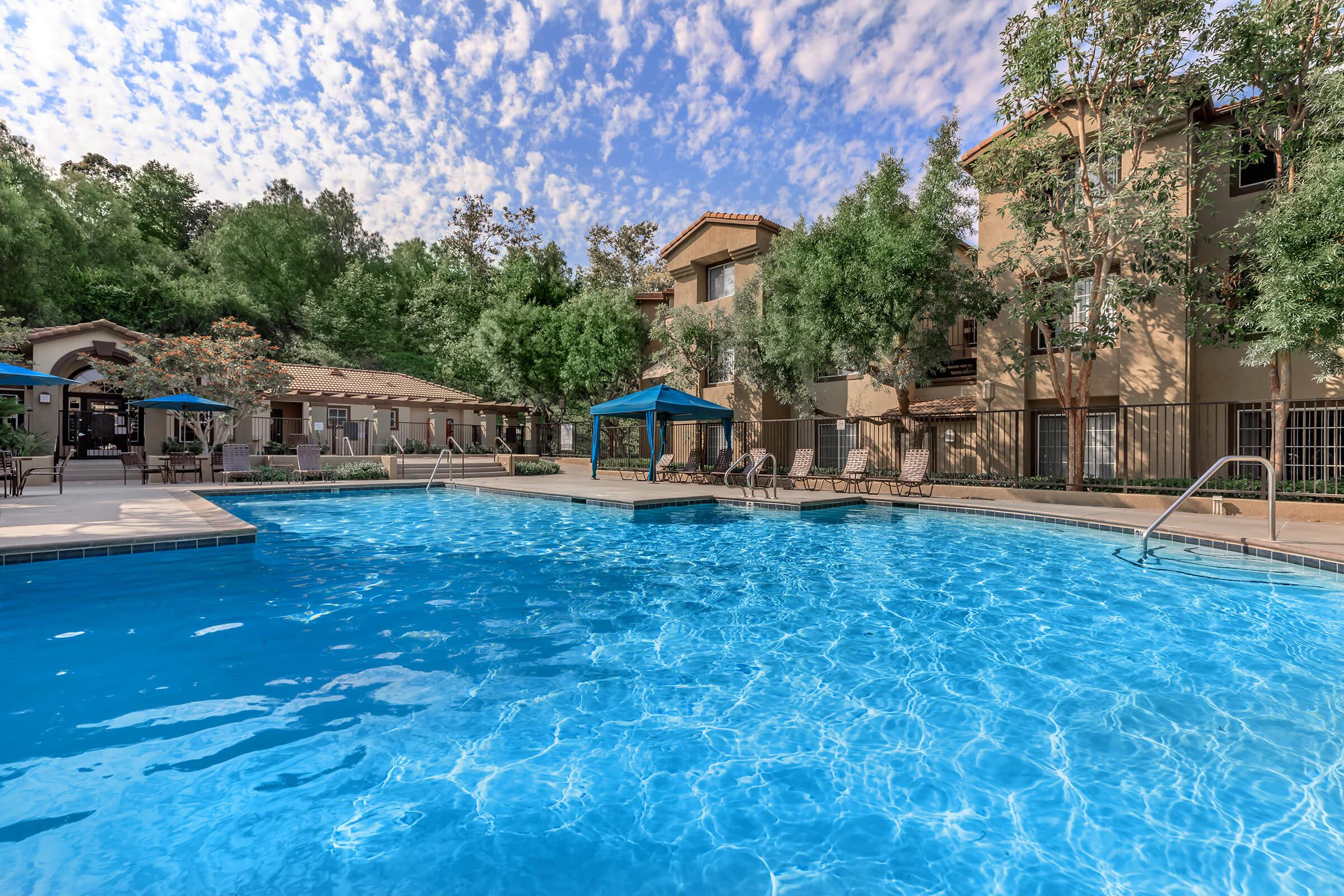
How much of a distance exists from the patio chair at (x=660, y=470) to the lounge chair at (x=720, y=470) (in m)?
1.16

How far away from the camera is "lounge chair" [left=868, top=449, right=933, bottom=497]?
1439 centimetres

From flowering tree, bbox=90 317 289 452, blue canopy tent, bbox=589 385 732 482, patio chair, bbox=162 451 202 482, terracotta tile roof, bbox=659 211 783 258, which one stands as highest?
terracotta tile roof, bbox=659 211 783 258

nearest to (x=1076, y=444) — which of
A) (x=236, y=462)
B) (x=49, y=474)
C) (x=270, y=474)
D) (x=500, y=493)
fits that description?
(x=500, y=493)

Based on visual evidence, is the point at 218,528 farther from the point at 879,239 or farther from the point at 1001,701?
the point at 879,239

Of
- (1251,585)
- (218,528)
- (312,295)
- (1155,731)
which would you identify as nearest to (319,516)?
(218,528)

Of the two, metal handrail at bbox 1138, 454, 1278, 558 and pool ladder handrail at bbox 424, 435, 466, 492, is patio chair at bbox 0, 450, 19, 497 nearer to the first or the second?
pool ladder handrail at bbox 424, 435, 466, 492

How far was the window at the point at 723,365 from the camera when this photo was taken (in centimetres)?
1995

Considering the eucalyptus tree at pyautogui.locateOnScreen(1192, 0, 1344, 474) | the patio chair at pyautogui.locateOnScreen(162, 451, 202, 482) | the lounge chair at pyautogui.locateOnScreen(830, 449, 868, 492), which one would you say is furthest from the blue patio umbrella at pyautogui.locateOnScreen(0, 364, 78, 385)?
the eucalyptus tree at pyautogui.locateOnScreen(1192, 0, 1344, 474)

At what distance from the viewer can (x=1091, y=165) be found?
14469 mm

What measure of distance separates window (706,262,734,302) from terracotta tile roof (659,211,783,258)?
152 centimetres

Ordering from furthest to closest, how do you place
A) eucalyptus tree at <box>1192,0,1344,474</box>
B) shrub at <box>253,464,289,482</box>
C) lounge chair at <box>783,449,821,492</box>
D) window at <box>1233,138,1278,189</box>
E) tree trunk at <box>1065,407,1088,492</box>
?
1. shrub at <box>253,464,289,482</box>
2. lounge chair at <box>783,449,821,492</box>
3. tree trunk at <box>1065,407,1088,492</box>
4. window at <box>1233,138,1278,189</box>
5. eucalyptus tree at <box>1192,0,1344,474</box>

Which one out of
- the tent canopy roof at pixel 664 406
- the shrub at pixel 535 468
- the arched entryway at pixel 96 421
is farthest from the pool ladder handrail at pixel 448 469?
the arched entryway at pixel 96 421

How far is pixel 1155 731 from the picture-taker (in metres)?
3.46

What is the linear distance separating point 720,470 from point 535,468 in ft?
25.8
